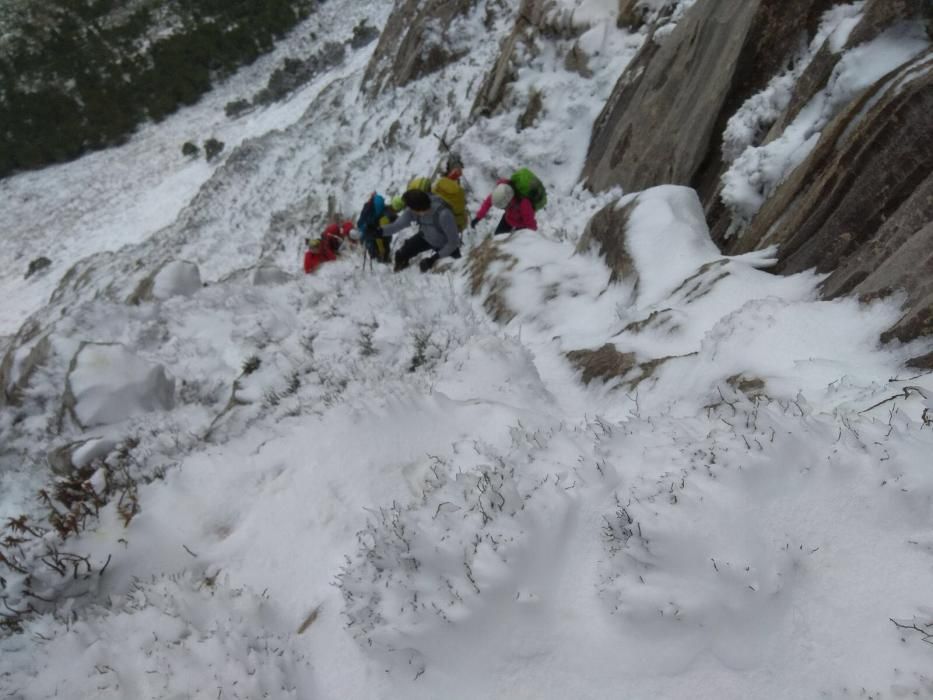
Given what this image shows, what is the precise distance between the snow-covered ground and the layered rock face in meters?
0.28

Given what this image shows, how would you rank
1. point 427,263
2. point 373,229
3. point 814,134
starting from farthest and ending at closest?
point 373,229 → point 427,263 → point 814,134

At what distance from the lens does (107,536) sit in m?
3.63

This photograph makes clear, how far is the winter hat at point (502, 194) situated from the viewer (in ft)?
23.8

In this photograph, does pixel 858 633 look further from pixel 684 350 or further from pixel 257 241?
pixel 257 241

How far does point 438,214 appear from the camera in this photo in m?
7.79

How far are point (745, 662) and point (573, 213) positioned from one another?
7539mm

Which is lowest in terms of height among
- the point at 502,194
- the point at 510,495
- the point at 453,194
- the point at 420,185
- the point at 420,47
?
the point at 510,495

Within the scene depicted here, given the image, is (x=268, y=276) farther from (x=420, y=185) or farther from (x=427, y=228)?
(x=420, y=185)

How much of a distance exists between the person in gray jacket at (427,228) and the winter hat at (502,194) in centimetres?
77

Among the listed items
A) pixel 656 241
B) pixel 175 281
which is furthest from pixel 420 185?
pixel 175 281

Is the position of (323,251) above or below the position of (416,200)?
below

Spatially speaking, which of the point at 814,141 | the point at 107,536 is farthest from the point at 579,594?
the point at 814,141

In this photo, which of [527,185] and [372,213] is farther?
[372,213]

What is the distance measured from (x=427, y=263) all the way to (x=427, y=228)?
1.92 ft
